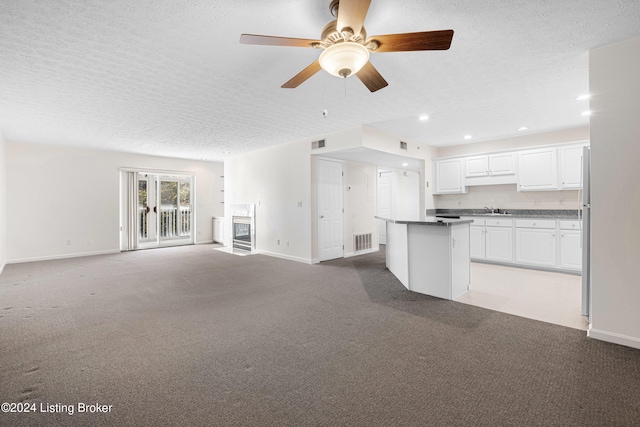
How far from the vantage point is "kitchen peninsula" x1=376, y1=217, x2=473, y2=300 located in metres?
3.70

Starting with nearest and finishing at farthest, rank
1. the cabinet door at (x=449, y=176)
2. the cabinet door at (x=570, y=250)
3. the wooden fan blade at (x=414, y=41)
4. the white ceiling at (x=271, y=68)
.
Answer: the wooden fan blade at (x=414, y=41), the white ceiling at (x=271, y=68), the cabinet door at (x=570, y=250), the cabinet door at (x=449, y=176)

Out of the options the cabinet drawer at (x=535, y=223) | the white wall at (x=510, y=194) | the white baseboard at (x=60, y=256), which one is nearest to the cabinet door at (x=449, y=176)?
the white wall at (x=510, y=194)

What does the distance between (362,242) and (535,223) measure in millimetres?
3557

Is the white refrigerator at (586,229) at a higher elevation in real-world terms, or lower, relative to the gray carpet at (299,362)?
higher

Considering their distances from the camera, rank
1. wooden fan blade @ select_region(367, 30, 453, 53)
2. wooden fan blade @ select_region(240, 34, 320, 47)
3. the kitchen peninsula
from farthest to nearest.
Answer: the kitchen peninsula < wooden fan blade @ select_region(240, 34, 320, 47) < wooden fan blade @ select_region(367, 30, 453, 53)

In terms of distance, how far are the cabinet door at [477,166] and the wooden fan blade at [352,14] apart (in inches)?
216

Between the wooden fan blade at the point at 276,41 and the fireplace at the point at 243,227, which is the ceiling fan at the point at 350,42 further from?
the fireplace at the point at 243,227

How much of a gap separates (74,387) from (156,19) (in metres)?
2.66

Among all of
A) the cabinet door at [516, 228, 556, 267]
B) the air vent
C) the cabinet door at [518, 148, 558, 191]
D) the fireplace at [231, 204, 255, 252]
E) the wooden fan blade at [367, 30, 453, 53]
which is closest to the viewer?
the wooden fan blade at [367, 30, 453, 53]

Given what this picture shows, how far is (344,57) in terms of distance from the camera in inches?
77.2

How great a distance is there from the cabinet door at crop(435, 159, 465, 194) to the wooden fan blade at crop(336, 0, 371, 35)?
5.62 m

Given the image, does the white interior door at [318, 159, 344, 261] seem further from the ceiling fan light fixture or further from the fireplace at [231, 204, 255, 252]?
the ceiling fan light fixture

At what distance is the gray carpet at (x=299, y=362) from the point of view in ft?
5.57

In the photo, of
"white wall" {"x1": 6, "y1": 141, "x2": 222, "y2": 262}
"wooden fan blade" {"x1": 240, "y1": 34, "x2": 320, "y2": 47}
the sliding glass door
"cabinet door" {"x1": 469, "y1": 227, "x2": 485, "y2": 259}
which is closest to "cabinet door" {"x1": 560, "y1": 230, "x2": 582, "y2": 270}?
"cabinet door" {"x1": 469, "y1": 227, "x2": 485, "y2": 259}
